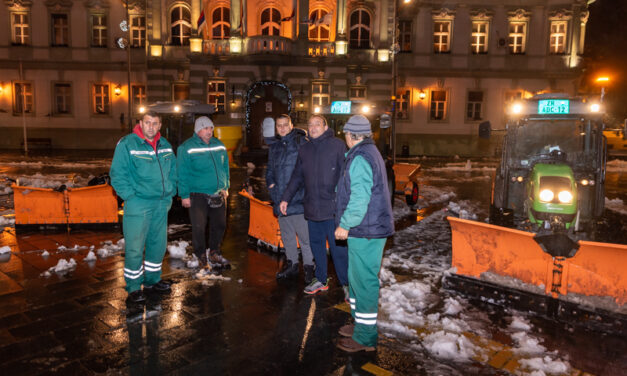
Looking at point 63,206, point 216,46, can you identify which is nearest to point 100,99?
point 216,46

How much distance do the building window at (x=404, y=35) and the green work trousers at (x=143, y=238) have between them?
2662 centimetres

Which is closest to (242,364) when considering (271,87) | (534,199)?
(534,199)

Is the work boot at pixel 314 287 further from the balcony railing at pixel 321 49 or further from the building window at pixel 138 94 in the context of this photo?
the building window at pixel 138 94

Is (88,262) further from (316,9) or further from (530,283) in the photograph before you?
(316,9)

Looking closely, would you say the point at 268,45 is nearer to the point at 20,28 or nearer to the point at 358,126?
the point at 20,28

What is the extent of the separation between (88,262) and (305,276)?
137 inches

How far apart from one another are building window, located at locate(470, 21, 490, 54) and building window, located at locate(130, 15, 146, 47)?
20.3 metres

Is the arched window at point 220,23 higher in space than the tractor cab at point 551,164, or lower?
higher

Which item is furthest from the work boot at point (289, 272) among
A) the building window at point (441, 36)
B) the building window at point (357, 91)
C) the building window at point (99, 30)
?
the building window at point (99, 30)

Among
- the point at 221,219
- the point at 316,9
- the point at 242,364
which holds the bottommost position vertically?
the point at 242,364

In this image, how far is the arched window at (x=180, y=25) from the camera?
2850 centimetres

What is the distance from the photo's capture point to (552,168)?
782 centimetres

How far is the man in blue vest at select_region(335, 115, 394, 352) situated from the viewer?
14.8ft

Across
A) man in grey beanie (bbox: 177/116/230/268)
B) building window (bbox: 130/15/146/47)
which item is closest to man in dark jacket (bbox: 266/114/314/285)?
man in grey beanie (bbox: 177/116/230/268)
